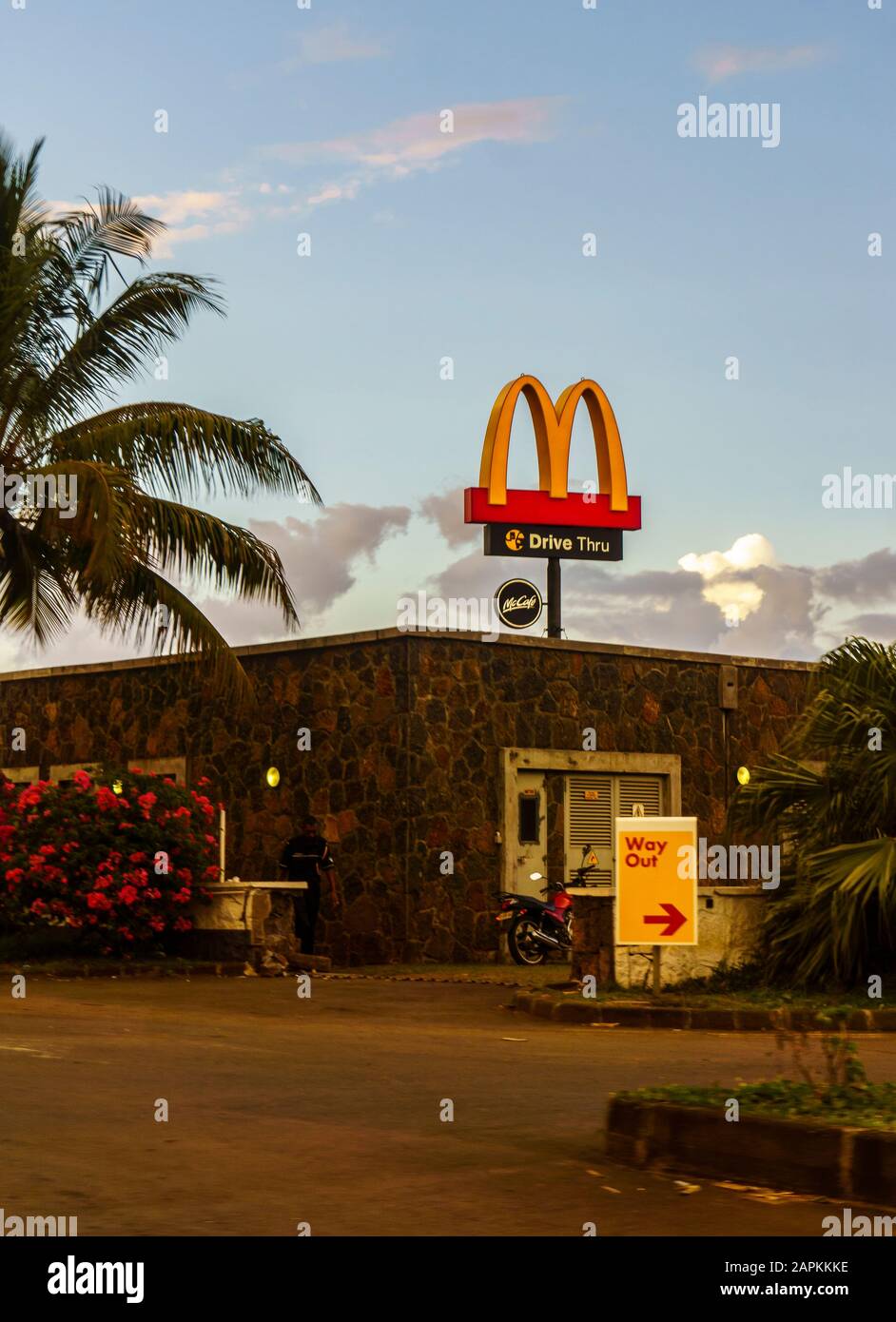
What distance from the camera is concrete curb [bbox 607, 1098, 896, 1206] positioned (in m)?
7.00

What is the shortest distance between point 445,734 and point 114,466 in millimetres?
6422

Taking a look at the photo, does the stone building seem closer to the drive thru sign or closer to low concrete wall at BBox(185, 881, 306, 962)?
low concrete wall at BBox(185, 881, 306, 962)

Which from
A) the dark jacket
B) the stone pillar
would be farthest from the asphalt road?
the dark jacket

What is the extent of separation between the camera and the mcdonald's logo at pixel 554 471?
31312mm

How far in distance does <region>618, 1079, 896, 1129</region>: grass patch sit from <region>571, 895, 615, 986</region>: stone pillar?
29.5 ft

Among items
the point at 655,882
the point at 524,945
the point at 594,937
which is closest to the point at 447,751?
the point at 524,945

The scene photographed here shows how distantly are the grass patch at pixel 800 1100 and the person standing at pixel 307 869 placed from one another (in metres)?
15.2

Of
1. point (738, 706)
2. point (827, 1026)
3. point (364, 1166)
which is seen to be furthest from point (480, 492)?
point (364, 1166)

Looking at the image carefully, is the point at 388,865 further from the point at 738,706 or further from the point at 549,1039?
the point at 549,1039

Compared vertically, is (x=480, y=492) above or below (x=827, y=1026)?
above

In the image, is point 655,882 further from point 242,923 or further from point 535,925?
point 535,925

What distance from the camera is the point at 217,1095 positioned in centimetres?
1005

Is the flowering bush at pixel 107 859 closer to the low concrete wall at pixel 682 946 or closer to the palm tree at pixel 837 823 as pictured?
the low concrete wall at pixel 682 946

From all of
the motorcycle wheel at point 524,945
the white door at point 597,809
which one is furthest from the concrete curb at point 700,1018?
the white door at point 597,809
